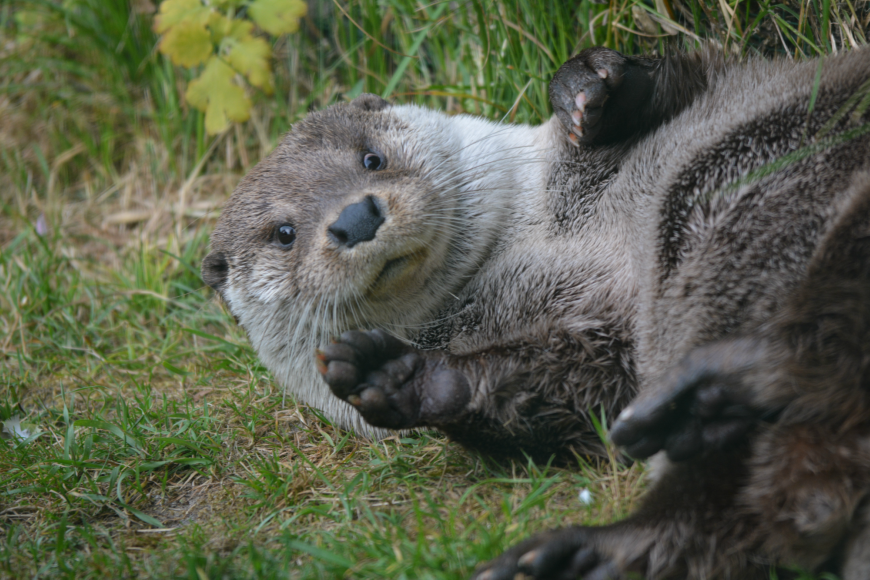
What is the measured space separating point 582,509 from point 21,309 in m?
3.31

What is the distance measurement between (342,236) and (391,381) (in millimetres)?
504

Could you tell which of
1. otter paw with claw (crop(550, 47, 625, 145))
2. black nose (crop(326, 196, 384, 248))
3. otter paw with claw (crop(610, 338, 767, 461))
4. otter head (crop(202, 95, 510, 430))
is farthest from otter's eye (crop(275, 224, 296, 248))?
otter paw with claw (crop(610, 338, 767, 461))

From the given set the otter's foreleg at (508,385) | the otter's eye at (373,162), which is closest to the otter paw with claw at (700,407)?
the otter's foreleg at (508,385)

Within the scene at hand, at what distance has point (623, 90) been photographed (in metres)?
2.50

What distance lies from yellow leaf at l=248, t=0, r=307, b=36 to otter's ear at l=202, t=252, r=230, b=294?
1.40m

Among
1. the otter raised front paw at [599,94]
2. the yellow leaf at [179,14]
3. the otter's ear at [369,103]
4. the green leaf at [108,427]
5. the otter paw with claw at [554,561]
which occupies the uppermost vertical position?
the yellow leaf at [179,14]

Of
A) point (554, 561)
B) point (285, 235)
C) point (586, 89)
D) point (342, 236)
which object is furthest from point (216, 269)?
point (554, 561)

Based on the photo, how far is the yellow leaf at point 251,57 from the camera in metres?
3.80

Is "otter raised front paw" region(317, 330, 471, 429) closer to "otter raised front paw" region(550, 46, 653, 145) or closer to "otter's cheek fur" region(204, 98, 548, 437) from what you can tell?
"otter's cheek fur" region(204, 98, 548, 437)

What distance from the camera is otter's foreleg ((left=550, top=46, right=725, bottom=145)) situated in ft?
8.09

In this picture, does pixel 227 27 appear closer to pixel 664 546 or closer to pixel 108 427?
pixel 108 427

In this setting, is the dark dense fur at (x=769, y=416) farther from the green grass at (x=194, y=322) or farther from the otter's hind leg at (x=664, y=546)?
the green grass at (x=194, y=322)

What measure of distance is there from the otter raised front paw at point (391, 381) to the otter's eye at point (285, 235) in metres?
0.61

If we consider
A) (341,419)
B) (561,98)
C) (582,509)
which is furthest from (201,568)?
(561,98)
